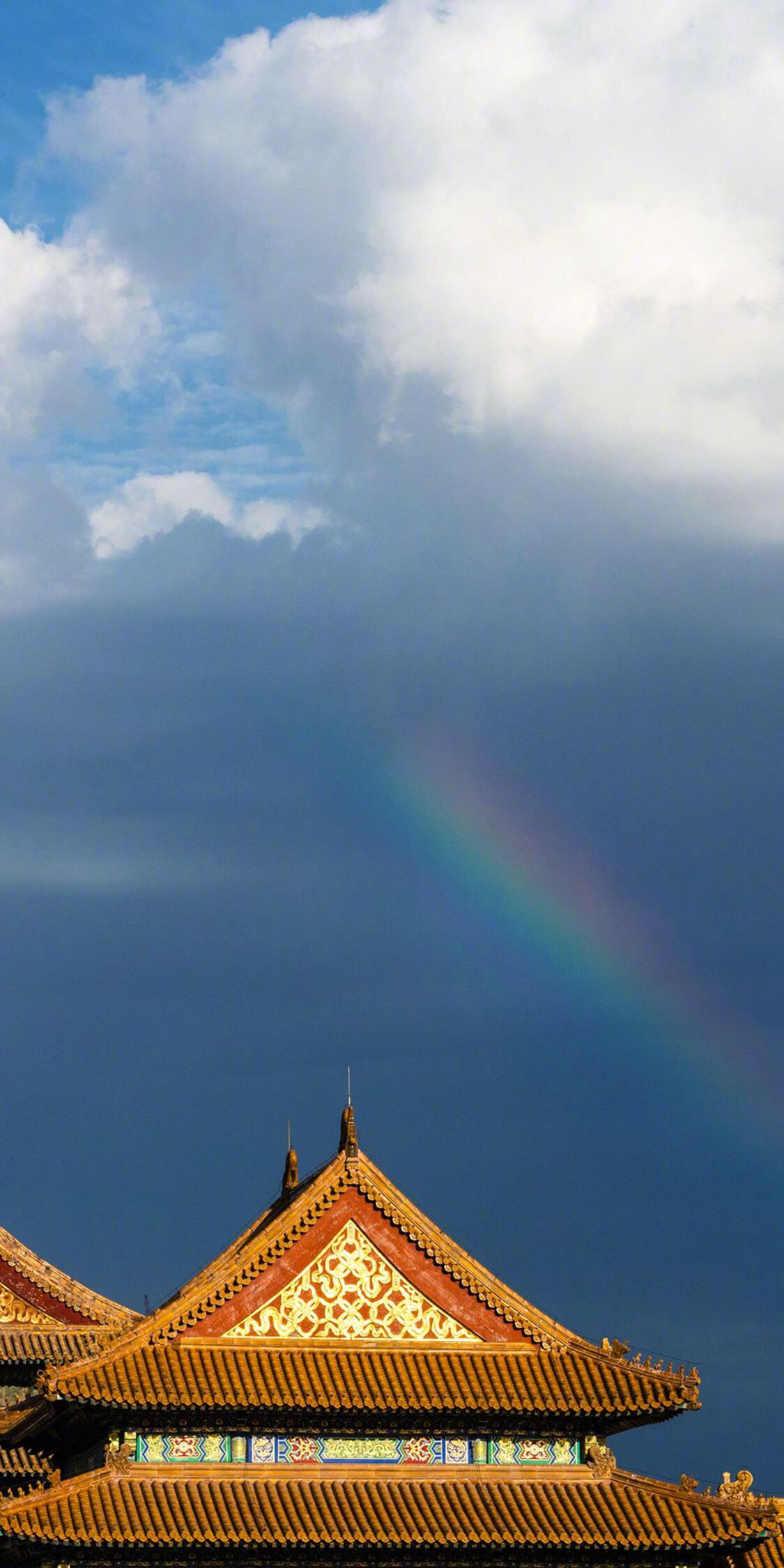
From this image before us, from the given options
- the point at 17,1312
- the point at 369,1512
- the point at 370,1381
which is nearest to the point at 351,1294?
the point at 370,1381

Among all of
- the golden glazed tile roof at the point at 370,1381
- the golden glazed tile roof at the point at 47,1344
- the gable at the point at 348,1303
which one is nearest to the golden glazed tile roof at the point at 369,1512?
the golden glazed tile roof at the point at 370,1381

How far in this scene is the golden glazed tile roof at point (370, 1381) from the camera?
45.7m

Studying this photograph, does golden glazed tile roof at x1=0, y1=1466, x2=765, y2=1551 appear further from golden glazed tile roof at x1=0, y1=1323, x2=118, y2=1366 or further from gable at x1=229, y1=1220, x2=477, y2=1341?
golden glazed tile roof at x1=0, y1=1323, x2=118, y2=1366

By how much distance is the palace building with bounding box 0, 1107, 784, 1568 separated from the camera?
45.6 m

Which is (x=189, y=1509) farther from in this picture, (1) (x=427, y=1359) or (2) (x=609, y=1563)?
(2) (x=609, y=1563)

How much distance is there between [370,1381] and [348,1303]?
63.7 inches

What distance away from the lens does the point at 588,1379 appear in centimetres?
4825

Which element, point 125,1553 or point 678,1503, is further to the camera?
point 678,1503

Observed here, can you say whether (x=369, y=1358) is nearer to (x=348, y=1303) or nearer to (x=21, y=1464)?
(x=348, y=1303)

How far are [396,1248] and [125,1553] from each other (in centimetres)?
774

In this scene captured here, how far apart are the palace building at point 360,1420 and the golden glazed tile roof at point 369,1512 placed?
43mm

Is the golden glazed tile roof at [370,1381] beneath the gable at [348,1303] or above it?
beneath

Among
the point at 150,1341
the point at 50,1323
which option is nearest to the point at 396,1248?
the point at 150,1341

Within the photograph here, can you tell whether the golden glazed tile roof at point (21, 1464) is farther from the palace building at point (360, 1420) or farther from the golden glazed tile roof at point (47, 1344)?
the golden glazed tile roof at point (47, 1344)
